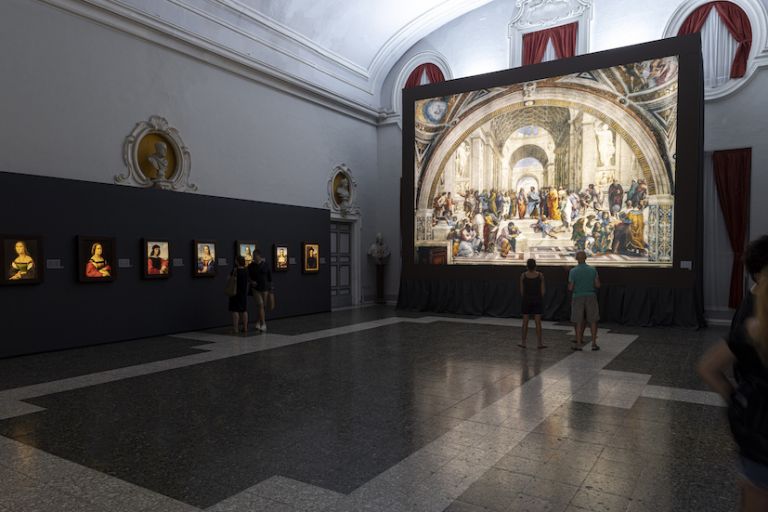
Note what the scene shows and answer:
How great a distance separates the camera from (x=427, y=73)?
64.6 ft

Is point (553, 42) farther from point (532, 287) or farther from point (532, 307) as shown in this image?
point (532, 307)

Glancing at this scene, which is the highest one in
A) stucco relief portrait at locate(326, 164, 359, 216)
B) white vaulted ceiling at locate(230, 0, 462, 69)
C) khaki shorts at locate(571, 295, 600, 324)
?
white vaulted ceiling at locate(230, 0, 462, 69)

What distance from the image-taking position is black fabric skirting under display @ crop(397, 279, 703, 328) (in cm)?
1366

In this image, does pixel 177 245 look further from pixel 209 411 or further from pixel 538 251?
pixel 538 251

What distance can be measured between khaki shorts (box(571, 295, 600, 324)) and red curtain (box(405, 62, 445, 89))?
11.5 meters

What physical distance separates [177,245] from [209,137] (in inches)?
122

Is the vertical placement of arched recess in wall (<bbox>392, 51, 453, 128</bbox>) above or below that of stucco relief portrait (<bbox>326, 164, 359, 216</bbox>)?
above

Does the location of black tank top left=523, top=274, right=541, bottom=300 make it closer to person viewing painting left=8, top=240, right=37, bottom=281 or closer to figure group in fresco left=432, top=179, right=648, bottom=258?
figure group in fresco left=432, top=179, right=648, bottom=258

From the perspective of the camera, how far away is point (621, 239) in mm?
14477

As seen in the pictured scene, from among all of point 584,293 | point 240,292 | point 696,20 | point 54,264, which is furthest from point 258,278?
point 696,20

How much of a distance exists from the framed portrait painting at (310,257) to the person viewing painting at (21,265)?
7.60m

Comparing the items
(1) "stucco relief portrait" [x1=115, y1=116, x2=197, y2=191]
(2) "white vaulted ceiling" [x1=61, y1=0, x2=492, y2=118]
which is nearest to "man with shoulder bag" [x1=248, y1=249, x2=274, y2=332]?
(1) "stucco relief portrait" [x1=115, y1=116, x2=197, y2=191]

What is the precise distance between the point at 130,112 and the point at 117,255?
3.26m

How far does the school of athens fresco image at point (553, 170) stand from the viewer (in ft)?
46.4
